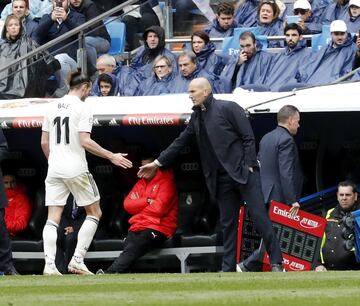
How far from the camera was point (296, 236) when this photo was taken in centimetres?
1446

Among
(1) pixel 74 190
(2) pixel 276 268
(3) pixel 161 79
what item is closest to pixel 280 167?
(2) pixel 276 268

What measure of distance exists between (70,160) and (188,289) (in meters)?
3.21

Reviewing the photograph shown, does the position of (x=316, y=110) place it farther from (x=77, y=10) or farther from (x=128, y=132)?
(x=77, y=10)

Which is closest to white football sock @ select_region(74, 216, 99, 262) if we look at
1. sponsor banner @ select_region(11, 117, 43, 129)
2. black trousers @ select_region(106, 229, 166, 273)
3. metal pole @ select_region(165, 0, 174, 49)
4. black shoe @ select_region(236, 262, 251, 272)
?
black trousers @ select_region(106, 229, 166, 273)

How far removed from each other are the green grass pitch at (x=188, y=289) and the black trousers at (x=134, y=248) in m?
2.38

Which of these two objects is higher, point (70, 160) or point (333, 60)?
point (333, 60)

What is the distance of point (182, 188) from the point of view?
15945 millimetres

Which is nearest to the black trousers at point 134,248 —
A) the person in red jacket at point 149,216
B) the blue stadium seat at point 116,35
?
the person in red jacket at point 149,216

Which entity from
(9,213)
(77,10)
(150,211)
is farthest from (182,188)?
(77,10)

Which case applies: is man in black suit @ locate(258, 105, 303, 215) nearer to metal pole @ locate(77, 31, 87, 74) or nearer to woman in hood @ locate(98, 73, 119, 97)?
woman in hood @ locate(98, 73, 119, 97)

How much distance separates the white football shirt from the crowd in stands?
167 cm

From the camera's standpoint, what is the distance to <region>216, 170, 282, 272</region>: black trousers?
13.5m

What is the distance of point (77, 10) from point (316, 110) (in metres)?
5.76

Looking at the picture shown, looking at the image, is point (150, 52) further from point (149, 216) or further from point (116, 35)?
point (149, 216)
